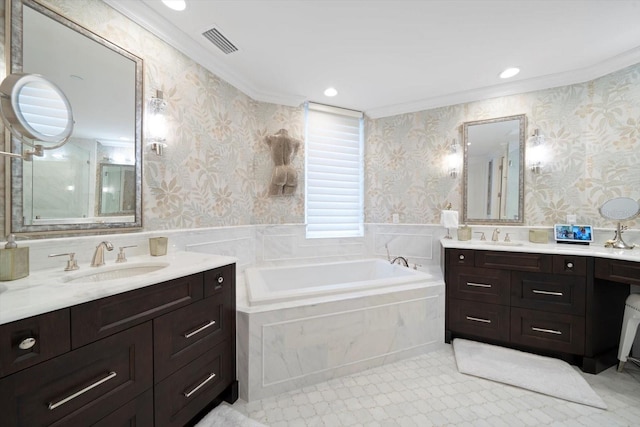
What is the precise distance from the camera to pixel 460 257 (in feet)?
7.38

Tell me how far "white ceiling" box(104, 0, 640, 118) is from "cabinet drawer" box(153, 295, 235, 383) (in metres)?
1.84

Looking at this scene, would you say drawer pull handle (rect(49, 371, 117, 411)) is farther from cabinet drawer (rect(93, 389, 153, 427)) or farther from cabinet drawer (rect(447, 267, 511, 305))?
cabinet drawer (rect(447, 267, 511, 305))

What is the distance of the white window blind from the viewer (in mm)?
3002

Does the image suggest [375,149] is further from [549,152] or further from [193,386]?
[193,386]

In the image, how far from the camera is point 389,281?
2.08 meters

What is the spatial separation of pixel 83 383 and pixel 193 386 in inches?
21.7

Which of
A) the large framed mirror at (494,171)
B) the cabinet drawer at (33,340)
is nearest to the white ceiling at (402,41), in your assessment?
the large framed mirror at (494,171)

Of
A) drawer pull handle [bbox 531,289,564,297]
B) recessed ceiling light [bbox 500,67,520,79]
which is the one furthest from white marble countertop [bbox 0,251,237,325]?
recessed ceiling light [bbox 500,67,520,79]

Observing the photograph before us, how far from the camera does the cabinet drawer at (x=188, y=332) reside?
112 cm

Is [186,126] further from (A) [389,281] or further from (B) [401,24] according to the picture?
(A) [389,281]

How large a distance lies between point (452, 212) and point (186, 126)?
8.76 feet

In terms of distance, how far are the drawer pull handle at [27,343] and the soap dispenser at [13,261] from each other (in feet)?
1.49

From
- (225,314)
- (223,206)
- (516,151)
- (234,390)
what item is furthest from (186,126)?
(516,151)

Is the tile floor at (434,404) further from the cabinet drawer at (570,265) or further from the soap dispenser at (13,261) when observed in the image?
the soap dispenser at (13,261)
